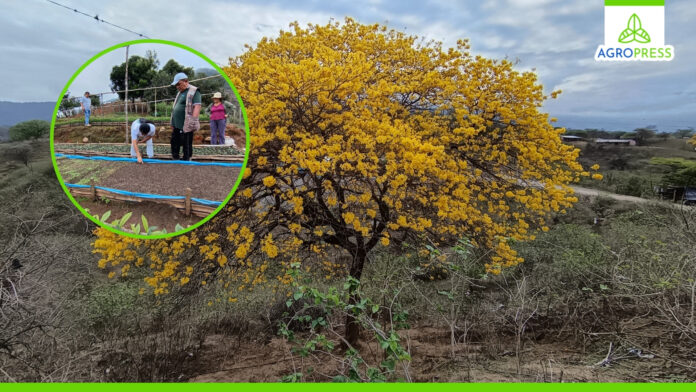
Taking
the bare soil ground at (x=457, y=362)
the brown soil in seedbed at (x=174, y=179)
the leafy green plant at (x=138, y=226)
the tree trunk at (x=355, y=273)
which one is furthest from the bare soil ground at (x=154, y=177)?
the tree trunk at (x=355, y=273)

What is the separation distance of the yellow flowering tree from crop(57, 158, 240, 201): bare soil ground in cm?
184

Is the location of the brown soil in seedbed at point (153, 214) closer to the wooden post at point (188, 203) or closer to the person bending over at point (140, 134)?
the wooden post at point (188, 203)

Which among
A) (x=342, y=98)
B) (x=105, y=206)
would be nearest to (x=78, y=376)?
(x=105, y=206)

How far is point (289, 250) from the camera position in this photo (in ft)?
23.2

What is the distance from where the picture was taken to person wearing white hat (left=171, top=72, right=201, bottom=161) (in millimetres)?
2832

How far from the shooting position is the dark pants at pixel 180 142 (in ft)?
9.45

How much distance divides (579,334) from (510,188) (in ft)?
9.03

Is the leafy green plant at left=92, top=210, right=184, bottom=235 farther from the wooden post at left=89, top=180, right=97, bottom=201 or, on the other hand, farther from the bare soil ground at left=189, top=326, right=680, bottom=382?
the bare soil ground at left=189, top=326, right=680, bottom=382

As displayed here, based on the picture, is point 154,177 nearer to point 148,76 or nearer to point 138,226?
point 138,226

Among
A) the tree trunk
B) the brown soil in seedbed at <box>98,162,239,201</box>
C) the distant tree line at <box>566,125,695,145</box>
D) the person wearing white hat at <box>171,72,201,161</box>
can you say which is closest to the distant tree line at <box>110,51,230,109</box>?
the person wearing white hat at <box>171,72,201,161</box>

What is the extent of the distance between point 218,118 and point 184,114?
0.45 metres

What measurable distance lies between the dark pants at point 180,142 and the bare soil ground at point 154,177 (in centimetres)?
A: 11

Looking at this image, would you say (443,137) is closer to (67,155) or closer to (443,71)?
(443,71)

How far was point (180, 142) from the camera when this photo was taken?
9.53ft
